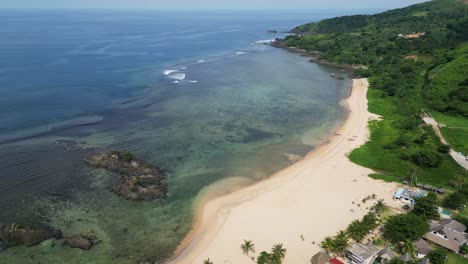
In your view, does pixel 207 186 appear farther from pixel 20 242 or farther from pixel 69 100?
pixel 69 100

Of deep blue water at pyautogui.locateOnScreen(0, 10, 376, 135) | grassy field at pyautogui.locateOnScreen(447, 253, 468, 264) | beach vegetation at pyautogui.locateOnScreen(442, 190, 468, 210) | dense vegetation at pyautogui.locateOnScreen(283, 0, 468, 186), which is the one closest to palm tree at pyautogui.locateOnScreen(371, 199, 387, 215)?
beach vegetation at pyautogui.locateOnScreen(442, 190, 468, 210)

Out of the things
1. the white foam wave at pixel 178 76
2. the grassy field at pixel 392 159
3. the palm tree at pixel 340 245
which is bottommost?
the palm tree at pixel 340 245

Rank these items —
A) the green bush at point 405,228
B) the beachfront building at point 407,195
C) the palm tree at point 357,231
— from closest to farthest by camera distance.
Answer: the green bush at point 405,228
the palm tree at point 357,231
the beachfront building at point 407,195

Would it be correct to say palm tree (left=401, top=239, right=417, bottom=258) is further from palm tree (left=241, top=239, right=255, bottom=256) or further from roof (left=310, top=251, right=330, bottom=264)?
palm tree (left=241, top=239, right=255, bottom=256)

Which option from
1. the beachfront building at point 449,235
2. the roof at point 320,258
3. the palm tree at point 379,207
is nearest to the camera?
the roof at point 320,258

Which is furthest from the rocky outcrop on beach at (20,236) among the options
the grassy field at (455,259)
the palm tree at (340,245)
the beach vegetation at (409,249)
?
the grassy field at (455,259)

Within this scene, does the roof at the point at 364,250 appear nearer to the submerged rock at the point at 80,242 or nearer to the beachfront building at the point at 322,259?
the beachfront building at the point at 322,259

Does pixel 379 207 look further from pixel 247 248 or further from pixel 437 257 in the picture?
pixel 247 248
